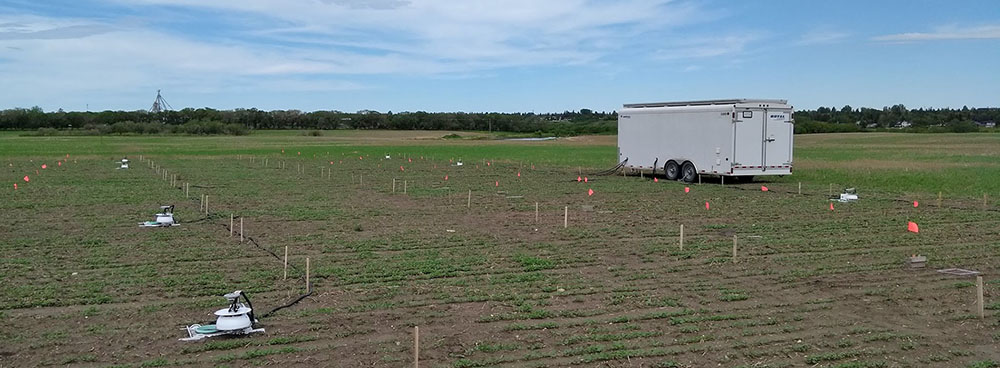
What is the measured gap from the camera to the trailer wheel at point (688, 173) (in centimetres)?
3017

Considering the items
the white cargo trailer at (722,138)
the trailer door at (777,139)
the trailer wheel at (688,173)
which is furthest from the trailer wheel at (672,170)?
the trailer door at (777,139)

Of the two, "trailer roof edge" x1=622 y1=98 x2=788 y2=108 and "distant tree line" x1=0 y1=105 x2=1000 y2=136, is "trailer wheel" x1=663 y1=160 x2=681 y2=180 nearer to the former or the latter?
"trailer roof edge" x1=622 y1=98 x2=788 y2=108

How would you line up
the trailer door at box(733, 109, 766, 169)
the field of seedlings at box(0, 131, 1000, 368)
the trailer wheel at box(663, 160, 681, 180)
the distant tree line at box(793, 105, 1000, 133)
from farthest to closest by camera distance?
the distant tree line at box(793, 105, 1000, 133), the trailer wheel at box(663, 160, 681, 180), the trailer door at box(733, 109, 766, 169), the field of seedlings at box(0, 131, 1000, 368)

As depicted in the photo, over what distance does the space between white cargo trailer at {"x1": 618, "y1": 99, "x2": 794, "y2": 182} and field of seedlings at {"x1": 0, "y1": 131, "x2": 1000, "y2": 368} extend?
5774 millimetres

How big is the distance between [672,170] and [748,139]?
3.24 meters

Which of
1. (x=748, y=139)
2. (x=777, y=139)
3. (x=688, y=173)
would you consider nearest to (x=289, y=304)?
(x=748, y=139)

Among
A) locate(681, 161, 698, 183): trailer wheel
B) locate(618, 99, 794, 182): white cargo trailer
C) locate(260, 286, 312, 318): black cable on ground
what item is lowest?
locate(260, 286, 312, 318): black cable on ground

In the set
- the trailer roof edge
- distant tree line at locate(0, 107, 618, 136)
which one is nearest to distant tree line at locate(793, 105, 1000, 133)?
distant tree line at locate(0, 107, 618, 136)

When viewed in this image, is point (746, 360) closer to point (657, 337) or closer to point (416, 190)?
point (657, 337)

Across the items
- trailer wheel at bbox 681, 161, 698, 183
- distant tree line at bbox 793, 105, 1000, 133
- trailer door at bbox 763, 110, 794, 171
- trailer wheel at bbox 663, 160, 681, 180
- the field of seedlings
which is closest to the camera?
the field of seedlings

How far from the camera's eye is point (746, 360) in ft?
25.6

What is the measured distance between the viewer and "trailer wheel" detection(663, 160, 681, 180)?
31.0 meters

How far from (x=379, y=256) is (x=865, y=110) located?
538ft

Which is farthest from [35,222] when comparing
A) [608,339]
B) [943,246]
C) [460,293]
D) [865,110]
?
[865,110]
